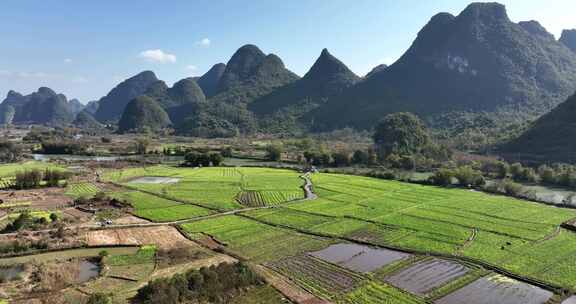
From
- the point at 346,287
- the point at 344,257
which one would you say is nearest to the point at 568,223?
the point at 344,257

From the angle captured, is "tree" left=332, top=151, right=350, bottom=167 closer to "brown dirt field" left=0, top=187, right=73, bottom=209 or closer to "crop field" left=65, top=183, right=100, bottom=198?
"crop field" left=65, top=183, right=100, bottom=198

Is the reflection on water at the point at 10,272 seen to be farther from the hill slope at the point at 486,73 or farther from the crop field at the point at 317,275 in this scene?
the hill slope at the point at 486,73

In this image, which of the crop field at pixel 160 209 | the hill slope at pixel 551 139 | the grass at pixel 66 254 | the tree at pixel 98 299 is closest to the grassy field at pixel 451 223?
the crop field at pixel 160 209

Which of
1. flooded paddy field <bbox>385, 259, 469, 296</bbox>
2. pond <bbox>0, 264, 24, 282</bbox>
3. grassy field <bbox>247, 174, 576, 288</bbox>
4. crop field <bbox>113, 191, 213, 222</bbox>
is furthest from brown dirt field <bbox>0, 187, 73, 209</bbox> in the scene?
flooded paddy field <bbox>385, 259, 469, 296</bbox>

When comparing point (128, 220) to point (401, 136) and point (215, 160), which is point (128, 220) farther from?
point (401, 136)

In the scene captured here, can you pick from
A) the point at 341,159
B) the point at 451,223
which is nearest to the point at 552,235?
the point at 451,223

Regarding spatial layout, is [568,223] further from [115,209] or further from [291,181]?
[115,209]
